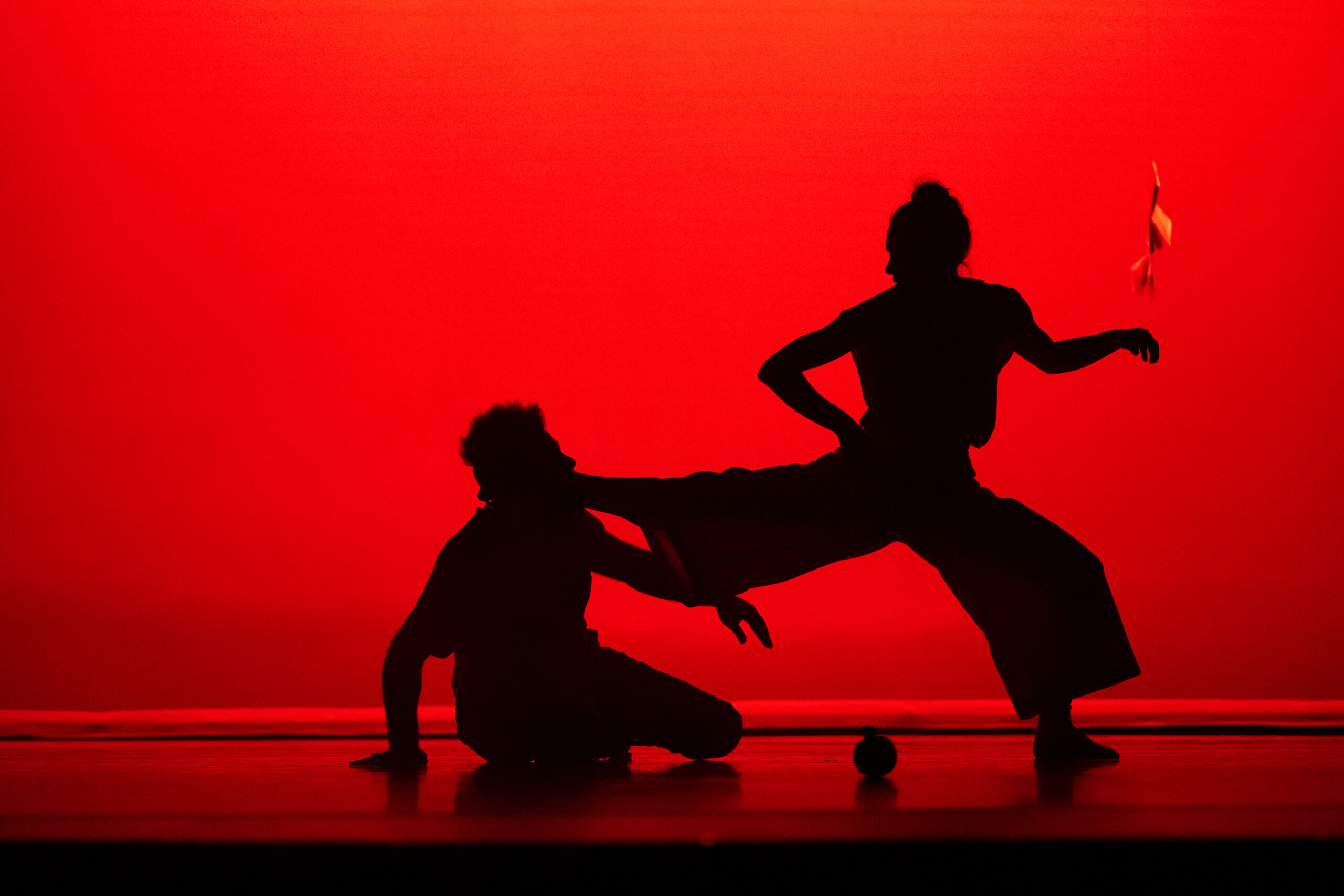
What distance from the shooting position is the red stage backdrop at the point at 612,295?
3.22 meters

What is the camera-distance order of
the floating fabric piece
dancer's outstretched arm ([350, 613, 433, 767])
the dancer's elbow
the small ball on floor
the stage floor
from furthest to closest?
the floating fabric piece < the dancer's elbow < dancer's outstretched arm ([350, 613, 433, 767]) < the small ball on floor < the stage floor

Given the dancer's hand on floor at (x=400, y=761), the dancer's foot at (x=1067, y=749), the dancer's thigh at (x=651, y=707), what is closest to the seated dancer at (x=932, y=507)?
the dancer's foot at (x=1067, y=749)

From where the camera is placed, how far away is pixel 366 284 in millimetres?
3465

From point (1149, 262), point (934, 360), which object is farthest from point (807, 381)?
point (1149, 262)

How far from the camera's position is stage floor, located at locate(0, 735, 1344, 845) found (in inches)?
32.5

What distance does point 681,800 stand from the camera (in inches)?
43.3

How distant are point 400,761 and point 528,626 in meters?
0.25

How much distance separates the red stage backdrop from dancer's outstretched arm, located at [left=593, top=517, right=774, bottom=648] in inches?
61.0

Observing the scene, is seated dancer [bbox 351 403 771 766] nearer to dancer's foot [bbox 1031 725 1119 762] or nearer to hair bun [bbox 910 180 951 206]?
dancer's foot [bbox 1031 725 1119 762]

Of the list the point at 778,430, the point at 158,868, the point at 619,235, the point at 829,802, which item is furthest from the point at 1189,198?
the point at 158,868

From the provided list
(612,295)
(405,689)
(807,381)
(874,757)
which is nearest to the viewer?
(874,757)

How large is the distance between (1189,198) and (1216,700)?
4.74 ft

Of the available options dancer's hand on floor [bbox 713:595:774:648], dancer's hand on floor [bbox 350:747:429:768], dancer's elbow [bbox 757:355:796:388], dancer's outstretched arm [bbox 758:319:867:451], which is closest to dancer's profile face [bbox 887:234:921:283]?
dancer's outstretched arm [bbox 758:319:867:451]

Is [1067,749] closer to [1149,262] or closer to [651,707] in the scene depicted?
[651,707]
